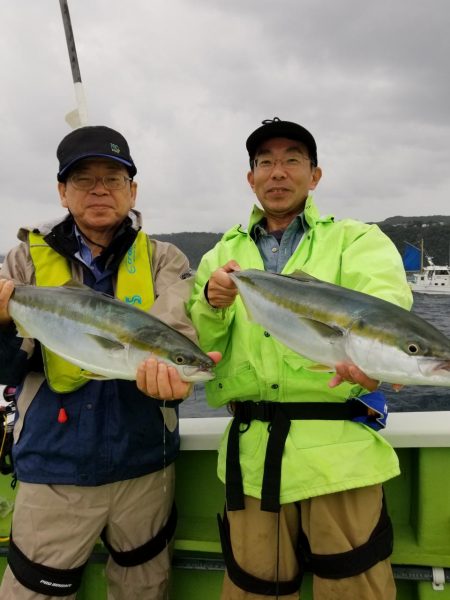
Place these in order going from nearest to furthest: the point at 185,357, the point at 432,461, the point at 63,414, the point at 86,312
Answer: the point at 185,357 < the point at 86,312 < the point at 63,414 < the point at 432,461

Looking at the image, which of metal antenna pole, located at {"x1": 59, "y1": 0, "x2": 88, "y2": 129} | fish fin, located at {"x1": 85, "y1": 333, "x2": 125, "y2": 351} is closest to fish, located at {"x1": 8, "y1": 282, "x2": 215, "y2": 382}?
fish fin, located at {"x1": 85, "y1": 333, "x2": 125, "y2": 351}

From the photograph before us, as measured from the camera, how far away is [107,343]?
3.02m

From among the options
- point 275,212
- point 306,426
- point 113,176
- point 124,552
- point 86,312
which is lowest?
point 124,552

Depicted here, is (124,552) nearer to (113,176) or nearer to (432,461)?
(432,461)

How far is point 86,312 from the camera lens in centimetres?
317

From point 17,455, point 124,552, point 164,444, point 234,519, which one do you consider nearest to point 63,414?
point 17,455

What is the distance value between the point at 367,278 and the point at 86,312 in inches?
75.7

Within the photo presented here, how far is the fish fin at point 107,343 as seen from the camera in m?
3.01

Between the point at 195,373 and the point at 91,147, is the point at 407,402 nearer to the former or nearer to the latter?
the point at 195,373

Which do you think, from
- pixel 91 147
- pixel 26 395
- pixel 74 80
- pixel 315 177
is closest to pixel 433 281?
pixel 74 80

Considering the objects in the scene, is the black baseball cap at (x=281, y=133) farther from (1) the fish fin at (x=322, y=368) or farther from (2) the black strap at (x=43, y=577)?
(2) the black strap at (x=43, y=577)

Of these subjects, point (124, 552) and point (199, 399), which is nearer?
point (124, 552)

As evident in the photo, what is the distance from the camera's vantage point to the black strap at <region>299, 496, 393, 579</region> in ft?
9.89

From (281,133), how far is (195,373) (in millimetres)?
2110
